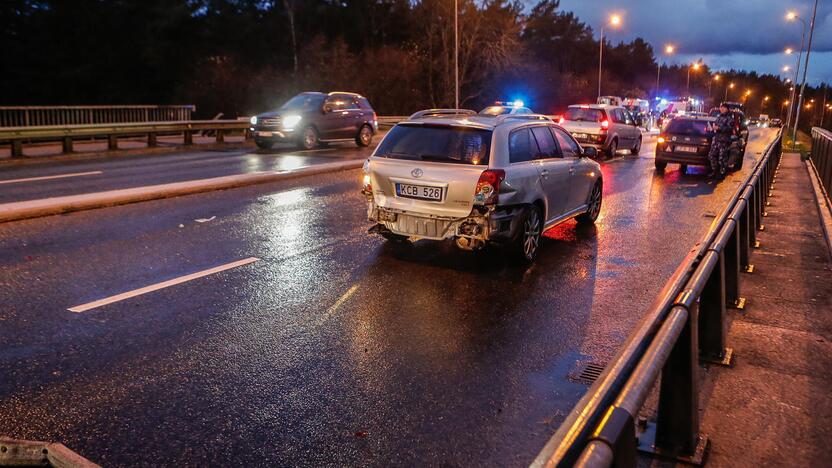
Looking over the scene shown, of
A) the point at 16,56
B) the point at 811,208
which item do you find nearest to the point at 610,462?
the point at 811,208

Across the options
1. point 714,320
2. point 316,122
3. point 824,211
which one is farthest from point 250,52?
point 714,320

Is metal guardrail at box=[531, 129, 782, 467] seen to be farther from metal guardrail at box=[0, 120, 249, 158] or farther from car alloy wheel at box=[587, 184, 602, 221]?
metal guardrail at box=[0, 120, 249, 158]

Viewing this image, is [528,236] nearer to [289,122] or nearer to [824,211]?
[824,211]

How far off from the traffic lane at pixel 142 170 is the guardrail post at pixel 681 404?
11.7 meters

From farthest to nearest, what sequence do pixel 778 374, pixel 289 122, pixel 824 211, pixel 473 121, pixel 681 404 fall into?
pixel 289 122 → pixel 824 211 → pixel 473 121 → pixel 778 374 → pixel 681 404

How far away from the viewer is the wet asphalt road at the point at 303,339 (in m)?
3.74

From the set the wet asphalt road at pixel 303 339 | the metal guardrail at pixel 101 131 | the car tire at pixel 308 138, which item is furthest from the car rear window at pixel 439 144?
the metal guardrail at pixel 101 131

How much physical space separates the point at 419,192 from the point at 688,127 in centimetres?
1368

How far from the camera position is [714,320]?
15.5 feet

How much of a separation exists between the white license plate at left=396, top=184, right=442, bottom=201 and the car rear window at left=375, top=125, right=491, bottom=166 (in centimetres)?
35

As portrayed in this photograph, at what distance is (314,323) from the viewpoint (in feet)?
18.3

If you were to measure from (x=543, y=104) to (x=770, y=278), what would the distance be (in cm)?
6346

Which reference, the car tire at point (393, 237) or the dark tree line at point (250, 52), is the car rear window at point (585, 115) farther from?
the dark tree line at point (250, 52)

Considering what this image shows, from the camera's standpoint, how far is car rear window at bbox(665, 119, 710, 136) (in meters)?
18.1
